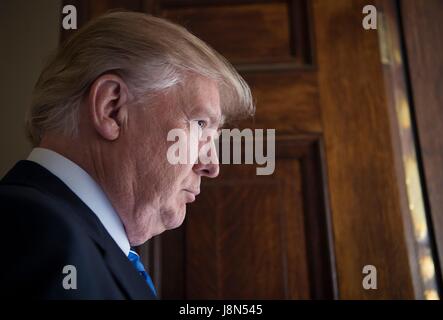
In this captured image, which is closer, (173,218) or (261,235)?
(173,218)

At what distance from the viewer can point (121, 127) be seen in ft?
1.72

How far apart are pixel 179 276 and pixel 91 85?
0.38m

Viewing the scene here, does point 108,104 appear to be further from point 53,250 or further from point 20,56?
point 20,56

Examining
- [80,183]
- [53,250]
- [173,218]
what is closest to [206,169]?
[173,218]

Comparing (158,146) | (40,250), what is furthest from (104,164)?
(40,250)

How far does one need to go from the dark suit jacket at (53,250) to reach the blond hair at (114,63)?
0.14m

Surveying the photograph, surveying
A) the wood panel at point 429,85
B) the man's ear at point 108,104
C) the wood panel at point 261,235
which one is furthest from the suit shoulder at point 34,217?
the wood panel at point 429,85

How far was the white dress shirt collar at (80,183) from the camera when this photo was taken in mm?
475

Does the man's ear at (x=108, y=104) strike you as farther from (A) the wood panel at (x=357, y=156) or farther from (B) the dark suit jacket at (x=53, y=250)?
(A) the wood panel at (x=357, y=156)

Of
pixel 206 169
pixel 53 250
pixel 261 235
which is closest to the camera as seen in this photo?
pixel 53 250

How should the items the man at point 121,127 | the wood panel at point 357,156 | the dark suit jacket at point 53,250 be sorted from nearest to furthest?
1. the dark suit jacket at point 53,250
2. the man at point 121,127
3. the wood panel at point 357,156

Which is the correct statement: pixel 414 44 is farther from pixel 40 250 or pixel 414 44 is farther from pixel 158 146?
pixel 40 250

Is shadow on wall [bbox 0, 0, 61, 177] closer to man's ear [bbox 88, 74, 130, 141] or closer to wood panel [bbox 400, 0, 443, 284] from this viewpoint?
man's ear [bbox 88, 74, 130, 141]

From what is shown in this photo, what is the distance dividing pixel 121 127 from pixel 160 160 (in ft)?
0.21
